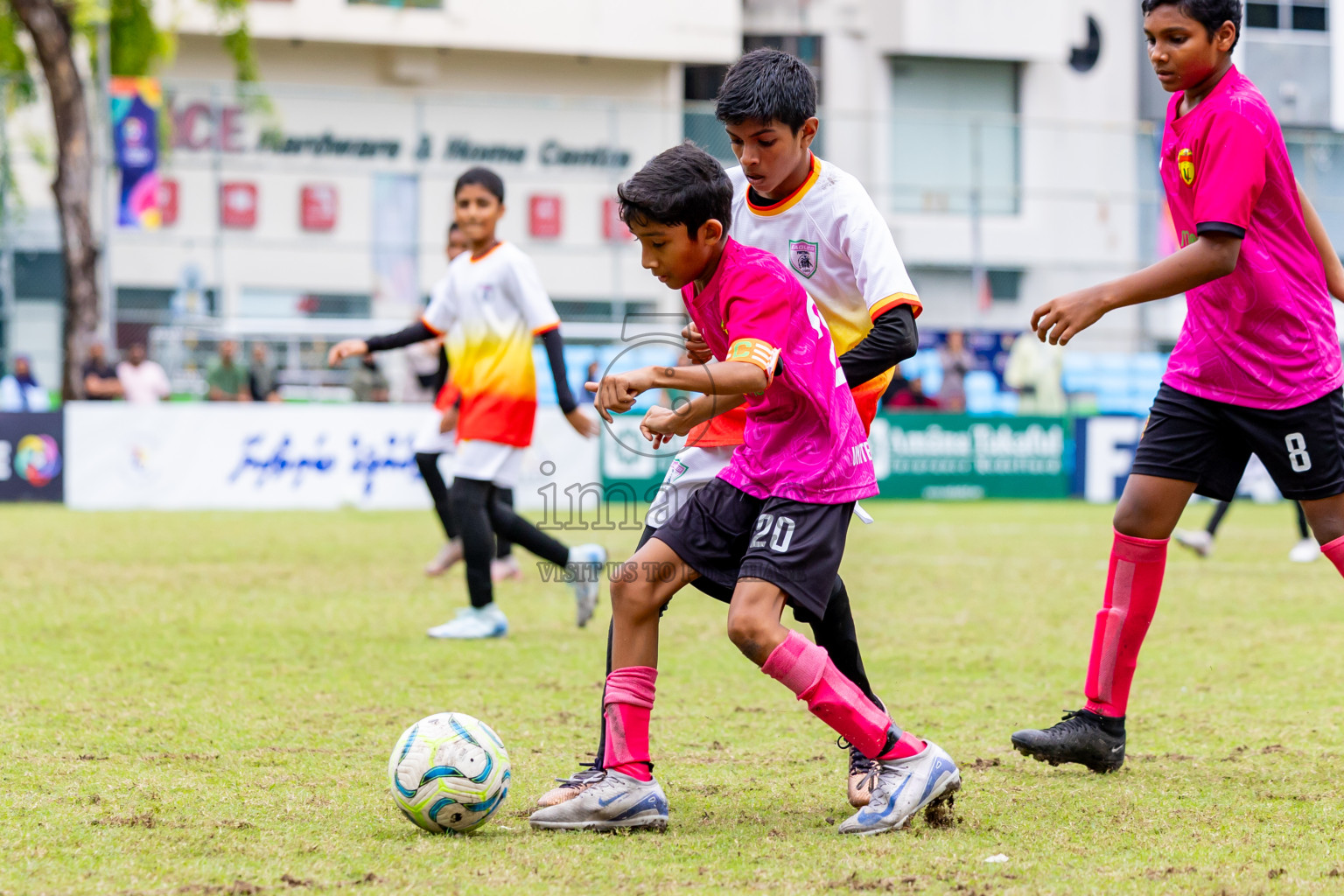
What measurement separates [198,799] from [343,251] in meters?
21.1

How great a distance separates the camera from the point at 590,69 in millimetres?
33469

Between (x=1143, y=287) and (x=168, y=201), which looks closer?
(x=1143, y=287)

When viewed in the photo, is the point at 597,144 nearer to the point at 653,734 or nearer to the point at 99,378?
the point at 99,378

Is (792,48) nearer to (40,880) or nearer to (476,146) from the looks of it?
(476,146)

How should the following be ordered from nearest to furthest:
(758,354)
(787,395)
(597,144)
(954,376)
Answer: (758,354) → (787,395) → (954,376) → (597,144)

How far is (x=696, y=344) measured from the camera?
12.4 feet

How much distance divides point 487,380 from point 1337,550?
397 centimetres

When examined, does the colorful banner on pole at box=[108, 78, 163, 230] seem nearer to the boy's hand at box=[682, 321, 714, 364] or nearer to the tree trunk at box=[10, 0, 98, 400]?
the tree trunk at box=[10, 0, 98, 400]

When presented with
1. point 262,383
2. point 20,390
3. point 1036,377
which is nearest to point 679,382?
point 262,383

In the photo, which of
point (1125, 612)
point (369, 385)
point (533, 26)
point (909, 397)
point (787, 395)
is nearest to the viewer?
point (787, 395)

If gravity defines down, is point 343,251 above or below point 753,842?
above

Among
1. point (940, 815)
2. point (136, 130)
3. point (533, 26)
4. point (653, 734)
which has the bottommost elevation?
point (653, 734)

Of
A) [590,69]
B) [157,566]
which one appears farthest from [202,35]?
[157,566]

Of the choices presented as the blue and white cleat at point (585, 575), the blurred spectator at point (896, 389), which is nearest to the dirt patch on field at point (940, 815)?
the blue and white cleat at point (585, 575)
